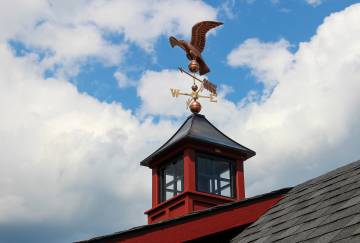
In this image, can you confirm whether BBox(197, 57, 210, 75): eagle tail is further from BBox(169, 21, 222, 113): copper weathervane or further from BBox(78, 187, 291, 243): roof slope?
BBox(78, 187, 291, 243): roof slope

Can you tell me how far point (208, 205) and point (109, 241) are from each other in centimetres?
549

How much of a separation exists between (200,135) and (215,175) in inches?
48.2

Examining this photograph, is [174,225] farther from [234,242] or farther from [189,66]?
[189,66]

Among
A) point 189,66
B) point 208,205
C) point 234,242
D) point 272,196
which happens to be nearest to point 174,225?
point 234,242

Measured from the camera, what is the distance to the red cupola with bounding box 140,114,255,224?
1560 centimetres

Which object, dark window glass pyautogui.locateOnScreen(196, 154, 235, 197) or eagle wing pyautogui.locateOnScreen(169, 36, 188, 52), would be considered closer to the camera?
dark window glass pyautogui.locateOnScreen(196, 154, 235, 197)

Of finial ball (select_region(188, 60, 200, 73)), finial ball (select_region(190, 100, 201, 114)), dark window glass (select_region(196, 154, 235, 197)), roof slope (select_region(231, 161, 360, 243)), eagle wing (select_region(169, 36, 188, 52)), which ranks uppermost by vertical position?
eagle wing (select_region(169, 36, 188, 52))

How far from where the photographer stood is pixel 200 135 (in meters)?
15.9

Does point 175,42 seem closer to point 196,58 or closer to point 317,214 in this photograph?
point 196,58

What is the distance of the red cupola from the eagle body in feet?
5.72

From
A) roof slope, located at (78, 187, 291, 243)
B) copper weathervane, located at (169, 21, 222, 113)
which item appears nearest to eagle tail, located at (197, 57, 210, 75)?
copper weathervane, located at (169, 21, 222, 113)

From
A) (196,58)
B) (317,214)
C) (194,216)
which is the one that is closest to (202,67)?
(196,58)

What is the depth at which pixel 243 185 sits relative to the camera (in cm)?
1644

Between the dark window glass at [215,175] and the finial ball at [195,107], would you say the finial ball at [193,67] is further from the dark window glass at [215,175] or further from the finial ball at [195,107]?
the dark window glass at [215,175]
